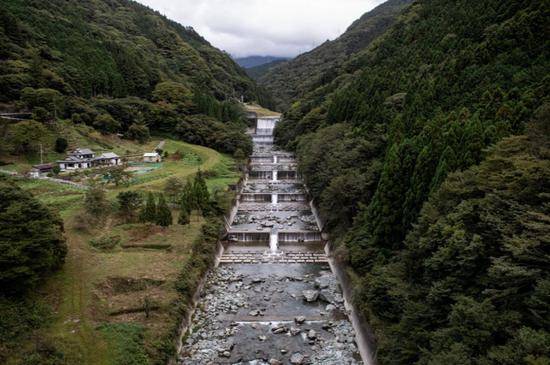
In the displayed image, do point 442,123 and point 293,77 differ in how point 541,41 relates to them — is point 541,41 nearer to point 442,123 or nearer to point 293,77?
point 442,123

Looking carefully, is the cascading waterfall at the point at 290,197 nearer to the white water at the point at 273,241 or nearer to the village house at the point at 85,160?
the white water at the point at 273,241

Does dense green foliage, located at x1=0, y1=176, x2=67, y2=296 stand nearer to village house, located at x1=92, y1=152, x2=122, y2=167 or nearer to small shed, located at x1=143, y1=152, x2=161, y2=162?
village house, located at x1=92, y1=152, x2=122, y2=167

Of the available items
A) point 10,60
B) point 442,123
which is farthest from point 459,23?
point 10,60

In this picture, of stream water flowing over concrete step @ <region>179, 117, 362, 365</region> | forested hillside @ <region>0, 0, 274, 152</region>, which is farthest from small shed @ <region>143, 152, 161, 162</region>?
stream water flowing over concrete step @ <region>179, 117, 362, 365</region>

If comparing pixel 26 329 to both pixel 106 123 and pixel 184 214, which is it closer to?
pixel 184 214

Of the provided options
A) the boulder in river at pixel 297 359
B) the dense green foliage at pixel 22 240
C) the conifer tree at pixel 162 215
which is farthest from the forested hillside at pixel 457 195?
the dense green foliage at pixel 22 240
